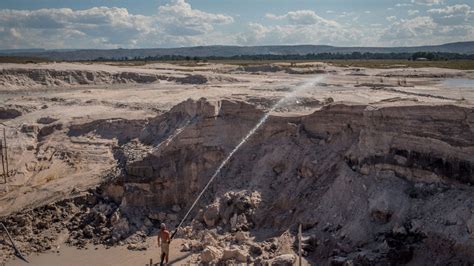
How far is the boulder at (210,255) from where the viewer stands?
12.1 meters

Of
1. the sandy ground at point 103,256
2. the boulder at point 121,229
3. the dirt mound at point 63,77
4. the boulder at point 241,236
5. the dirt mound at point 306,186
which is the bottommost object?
the sandy ground at point 103,256

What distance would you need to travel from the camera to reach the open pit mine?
10898 millimetres

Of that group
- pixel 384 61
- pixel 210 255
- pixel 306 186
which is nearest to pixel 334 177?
pixel 306 186

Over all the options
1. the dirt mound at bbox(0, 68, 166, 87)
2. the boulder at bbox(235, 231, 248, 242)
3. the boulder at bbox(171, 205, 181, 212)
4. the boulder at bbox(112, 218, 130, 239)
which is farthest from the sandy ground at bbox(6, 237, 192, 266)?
the dirt mound at bbox(0, 68, 166, 87)

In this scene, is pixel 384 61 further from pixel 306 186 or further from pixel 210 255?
pixel 210 255

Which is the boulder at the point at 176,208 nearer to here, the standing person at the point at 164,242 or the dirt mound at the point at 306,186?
the dirt mound at the point at 306,186

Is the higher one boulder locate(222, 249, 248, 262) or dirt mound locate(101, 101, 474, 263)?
dirt mound locate(101, 101, 474, 263)

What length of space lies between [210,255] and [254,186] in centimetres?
291

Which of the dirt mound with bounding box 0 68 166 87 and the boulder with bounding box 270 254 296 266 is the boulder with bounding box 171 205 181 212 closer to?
the boulder with bounding box 270 254 296 266

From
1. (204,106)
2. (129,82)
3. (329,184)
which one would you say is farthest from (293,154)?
(129,82)

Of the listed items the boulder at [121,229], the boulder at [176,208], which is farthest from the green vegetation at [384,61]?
the boulder at [121,229]

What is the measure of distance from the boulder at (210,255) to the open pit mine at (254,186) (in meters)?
0.03

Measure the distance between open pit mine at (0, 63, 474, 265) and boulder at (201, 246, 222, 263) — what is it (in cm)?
3

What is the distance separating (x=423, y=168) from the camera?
11.4 metres
